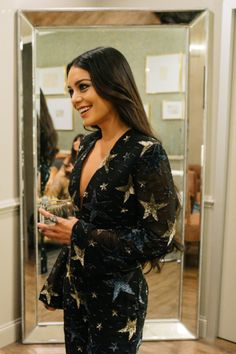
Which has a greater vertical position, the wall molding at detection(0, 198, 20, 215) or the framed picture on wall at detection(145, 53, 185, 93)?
the framed picture on wall at detection(145, 53, 185, 93)

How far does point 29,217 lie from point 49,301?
1.15 meters

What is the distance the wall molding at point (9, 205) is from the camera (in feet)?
7.52

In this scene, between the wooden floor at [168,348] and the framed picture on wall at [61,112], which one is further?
the framed picture on wall at [61,112]

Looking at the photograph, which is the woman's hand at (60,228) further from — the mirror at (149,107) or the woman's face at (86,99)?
the mirror at (149,107)

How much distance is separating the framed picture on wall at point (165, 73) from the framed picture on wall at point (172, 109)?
0.24ft

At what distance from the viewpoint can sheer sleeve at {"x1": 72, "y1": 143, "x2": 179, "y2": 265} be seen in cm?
103

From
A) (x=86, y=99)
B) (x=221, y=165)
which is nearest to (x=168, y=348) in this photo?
(x=221, y=165)

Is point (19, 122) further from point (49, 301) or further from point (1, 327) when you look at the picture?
point (49, 301)

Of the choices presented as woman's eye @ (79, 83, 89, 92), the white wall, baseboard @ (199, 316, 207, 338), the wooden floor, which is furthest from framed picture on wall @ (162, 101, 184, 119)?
woman's eye @ (79, 83, 89, 92)

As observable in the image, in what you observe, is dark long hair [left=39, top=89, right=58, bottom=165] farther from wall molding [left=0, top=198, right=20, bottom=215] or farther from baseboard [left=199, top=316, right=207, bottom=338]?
baseboard [left=199, top=316, right=207, bottom=338]

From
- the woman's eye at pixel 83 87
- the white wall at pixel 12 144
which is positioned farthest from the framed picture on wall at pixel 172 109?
the woman's eye at pixel 83 87

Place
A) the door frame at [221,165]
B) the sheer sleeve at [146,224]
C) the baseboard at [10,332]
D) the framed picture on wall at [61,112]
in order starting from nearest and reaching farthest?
1. the sheer sleeve at [146,224]
2. the door frame at [221,165]
3. the baseboard at [10,332]
4. the framed picture on wall at [61,112]

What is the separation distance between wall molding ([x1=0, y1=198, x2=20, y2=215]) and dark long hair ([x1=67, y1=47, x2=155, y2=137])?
1353mm

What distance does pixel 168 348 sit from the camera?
238cm
